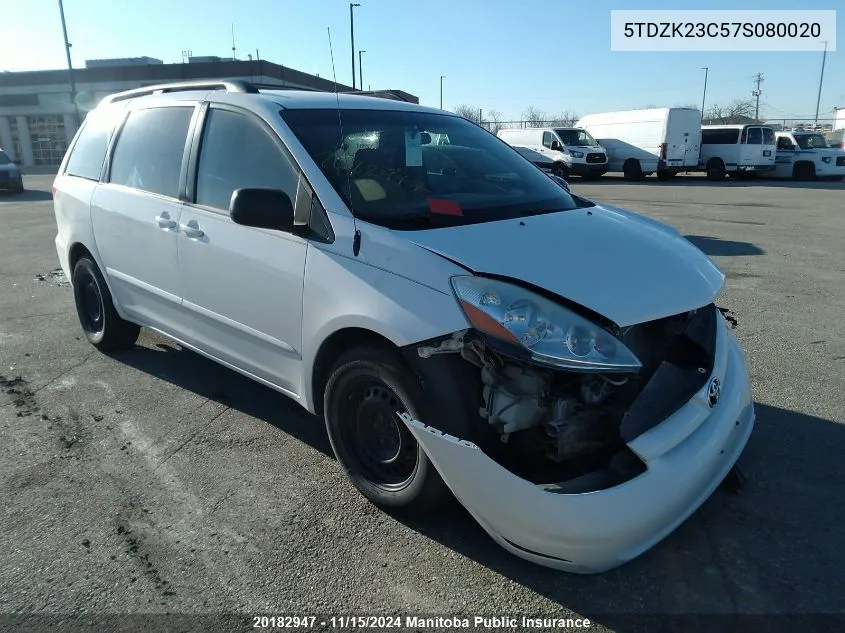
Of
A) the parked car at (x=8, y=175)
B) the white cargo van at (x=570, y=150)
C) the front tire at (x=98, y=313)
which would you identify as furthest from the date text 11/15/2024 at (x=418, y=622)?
the white cargo van at (x=570, y=150)

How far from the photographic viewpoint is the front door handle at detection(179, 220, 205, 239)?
11.8 feet

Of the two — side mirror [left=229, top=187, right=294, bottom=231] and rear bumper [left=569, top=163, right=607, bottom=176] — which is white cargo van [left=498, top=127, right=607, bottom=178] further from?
side mirror [left=229, top=187, right=294, bottom=231]

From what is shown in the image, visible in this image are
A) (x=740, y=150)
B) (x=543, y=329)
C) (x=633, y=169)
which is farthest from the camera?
(x=633, y=169)

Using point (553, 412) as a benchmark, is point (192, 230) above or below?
above

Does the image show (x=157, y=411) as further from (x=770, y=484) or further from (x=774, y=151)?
(x=774, y=151)

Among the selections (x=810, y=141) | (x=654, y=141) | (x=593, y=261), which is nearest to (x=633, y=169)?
(x=654, y=141)

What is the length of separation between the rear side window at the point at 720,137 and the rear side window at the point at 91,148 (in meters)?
25.5

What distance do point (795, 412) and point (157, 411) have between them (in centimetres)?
393

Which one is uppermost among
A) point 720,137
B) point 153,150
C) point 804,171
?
point 720,137

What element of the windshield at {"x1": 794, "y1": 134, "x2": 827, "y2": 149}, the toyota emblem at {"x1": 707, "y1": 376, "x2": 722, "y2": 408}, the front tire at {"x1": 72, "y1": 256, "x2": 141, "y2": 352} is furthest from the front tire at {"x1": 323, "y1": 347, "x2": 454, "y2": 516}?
the windshield at {"x1": 794, "y1": 134, "x2": 827, "y2": 149}

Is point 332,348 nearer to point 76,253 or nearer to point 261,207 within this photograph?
point 261,207

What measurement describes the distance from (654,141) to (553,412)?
83.2 ft

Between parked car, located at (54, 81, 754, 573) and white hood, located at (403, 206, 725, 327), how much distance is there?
0.04ft

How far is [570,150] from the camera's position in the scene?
25031mm
